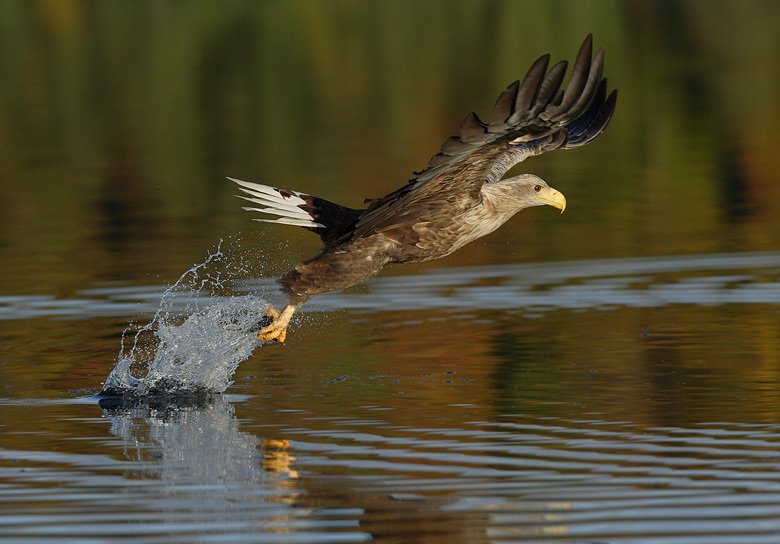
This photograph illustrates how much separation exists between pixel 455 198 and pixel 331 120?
15.9 m

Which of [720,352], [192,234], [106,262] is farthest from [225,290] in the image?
[720,352]

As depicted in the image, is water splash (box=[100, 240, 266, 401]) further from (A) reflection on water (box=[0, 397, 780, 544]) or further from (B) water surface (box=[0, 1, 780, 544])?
(A) reflection on water (box=[0, 397, 780, 544])

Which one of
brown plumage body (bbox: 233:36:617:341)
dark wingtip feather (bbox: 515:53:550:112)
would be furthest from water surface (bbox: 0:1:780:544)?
dark wingtip feather (bbox: 515:53:550:112)

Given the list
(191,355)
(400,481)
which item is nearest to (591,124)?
(191,355)

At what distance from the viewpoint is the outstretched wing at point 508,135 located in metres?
6.77

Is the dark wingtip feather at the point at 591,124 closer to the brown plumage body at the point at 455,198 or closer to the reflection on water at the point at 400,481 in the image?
the brown plumage body at the point at 455,198

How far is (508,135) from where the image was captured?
6945mm

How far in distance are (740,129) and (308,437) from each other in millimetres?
16045

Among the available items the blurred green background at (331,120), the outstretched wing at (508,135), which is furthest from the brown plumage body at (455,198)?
the blurred green background at (331,120)

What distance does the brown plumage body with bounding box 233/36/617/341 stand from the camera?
22.7 feet

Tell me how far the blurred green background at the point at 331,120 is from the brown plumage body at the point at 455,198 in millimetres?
2910

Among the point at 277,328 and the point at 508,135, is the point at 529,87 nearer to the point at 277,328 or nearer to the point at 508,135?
the point at 508,135

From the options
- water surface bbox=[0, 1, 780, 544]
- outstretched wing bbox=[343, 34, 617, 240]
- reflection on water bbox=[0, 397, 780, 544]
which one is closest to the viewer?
reflection on water bbox=[0, 397, 780, 544]

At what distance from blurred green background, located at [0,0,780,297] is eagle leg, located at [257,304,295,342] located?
2.82m
